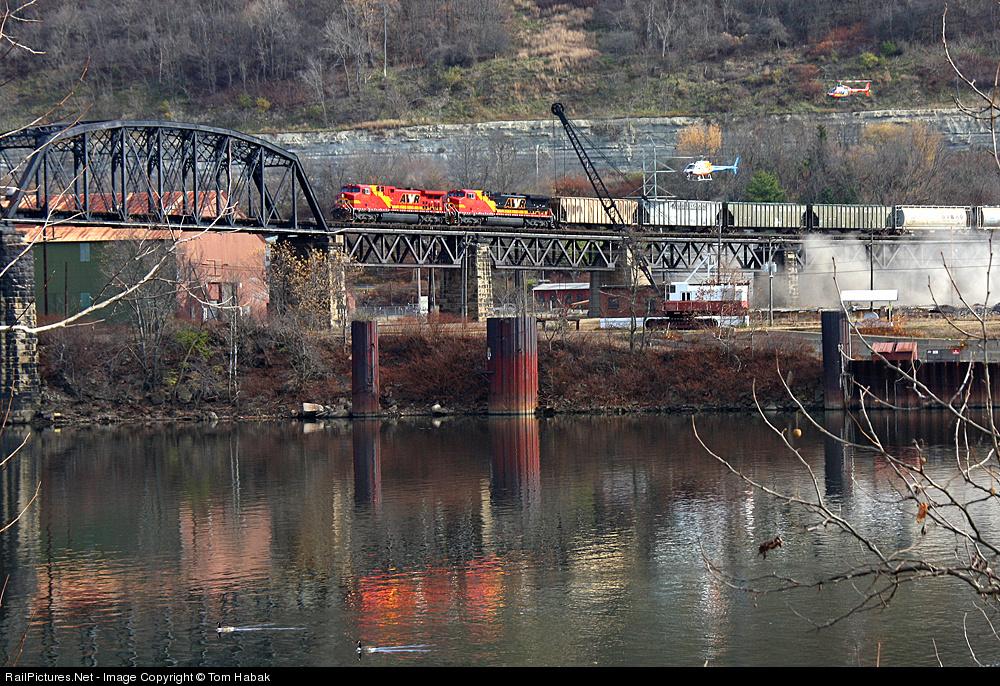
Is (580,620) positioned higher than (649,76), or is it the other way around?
(649,76)

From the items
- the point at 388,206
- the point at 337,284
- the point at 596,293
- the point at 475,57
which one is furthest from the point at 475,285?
the point at 475,57

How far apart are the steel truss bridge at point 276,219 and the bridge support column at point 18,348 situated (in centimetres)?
253

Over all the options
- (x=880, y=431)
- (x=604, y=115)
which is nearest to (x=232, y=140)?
(x=880, y=431)

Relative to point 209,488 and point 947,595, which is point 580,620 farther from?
point 209,488

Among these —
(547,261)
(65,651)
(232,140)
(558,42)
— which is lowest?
(65,651)

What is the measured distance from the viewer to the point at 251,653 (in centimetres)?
1894

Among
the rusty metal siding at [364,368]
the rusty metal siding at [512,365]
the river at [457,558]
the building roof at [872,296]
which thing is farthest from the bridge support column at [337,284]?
the building roof at [872,296]

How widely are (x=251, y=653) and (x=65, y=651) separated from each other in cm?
355

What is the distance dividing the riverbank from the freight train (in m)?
14.7

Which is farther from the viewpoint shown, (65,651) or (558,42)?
(558,42)

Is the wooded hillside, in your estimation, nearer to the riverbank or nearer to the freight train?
the freight train

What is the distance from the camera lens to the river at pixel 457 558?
62.2 ft

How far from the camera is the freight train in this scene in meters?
74.2

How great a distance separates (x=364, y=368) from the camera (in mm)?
55344
